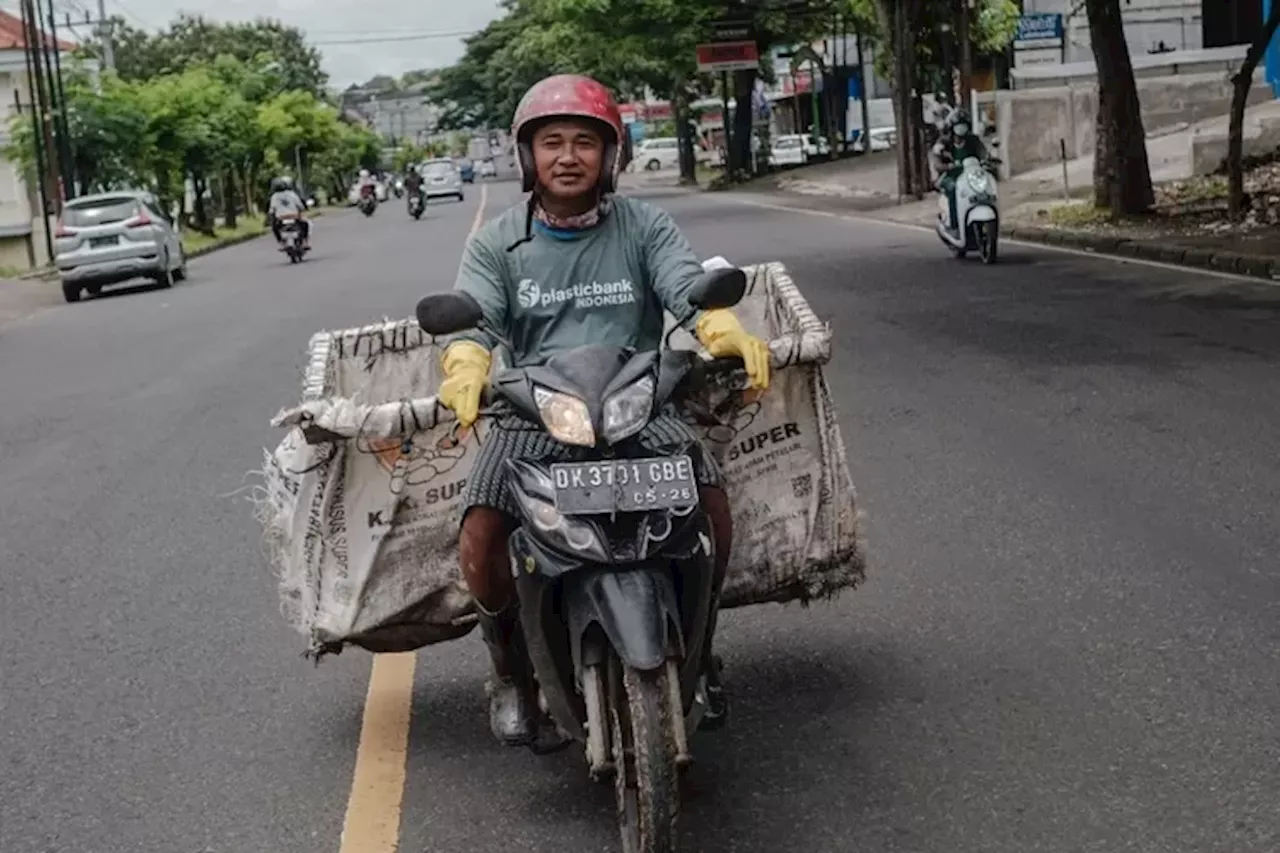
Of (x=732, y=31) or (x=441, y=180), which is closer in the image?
(x=732, y=31)

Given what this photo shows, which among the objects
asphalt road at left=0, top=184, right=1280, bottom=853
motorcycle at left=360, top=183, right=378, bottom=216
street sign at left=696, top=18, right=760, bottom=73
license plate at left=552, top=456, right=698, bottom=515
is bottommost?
motorcycle at left=360, top=183, right=378, bottom=216

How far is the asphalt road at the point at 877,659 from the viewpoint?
168 inches

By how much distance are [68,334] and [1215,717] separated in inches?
696

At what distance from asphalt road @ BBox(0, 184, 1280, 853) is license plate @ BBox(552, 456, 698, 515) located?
925mm

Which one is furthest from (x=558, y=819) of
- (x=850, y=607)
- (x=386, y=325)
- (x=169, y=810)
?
(x=850, y=607)

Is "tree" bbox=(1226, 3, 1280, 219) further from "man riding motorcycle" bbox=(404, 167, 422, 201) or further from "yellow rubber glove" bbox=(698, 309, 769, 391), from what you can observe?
"man riding motorcycle" bbox=(404, 167, 422, 201)

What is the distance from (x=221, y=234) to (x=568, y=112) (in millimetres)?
47512

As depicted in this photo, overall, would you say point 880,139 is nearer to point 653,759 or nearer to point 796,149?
point 796,149

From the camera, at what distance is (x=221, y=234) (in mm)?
50031

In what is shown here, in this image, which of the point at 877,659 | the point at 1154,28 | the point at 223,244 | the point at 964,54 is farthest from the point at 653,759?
the point at 223,244

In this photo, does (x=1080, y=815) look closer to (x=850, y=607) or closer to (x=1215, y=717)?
(x=1215, y=717)

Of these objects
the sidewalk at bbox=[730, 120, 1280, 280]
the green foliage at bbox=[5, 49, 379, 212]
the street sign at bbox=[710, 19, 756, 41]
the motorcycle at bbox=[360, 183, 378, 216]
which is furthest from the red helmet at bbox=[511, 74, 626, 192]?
the motorcycle at bbox=[360, 183, 378, 216]

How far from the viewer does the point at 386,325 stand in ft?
17.2

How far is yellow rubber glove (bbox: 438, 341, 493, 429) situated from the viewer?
3797 millimetres
